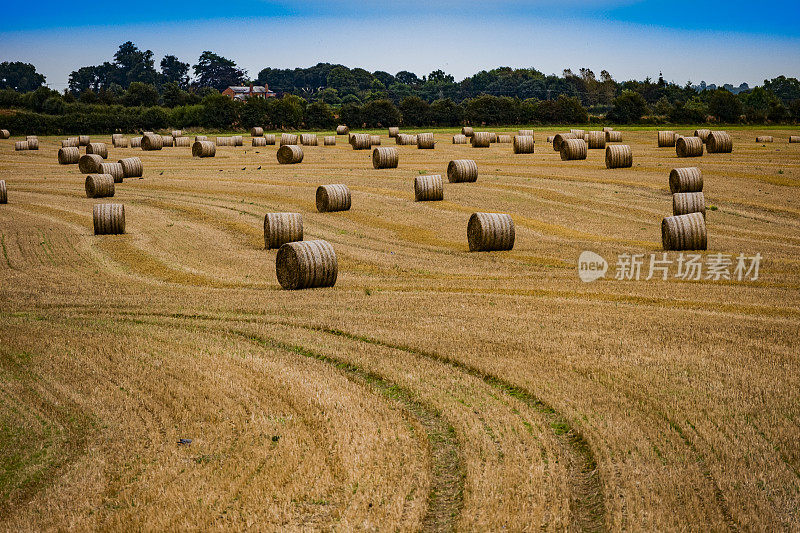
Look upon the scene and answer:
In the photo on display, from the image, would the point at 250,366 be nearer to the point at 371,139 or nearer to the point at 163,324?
the point at 163,324

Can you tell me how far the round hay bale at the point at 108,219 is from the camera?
27.6 metres

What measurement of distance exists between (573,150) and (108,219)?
32.7 m

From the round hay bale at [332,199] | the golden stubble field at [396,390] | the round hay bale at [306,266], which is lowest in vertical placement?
the golden stubble field at [396,390]

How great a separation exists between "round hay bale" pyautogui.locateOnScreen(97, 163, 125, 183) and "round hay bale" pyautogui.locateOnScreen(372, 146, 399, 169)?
15159 mm

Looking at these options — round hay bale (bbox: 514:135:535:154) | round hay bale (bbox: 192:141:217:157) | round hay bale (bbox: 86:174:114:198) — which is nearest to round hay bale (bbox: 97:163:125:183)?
round hay bale (bbox: 86:174:114:198)

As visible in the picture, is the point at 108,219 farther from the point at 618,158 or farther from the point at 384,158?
the point at 618,158

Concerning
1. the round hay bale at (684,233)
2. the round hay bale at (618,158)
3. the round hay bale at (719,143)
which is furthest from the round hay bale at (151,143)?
the round hay bale at (684,233)

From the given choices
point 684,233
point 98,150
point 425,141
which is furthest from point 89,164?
point 684,233

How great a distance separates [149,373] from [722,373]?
9.06m

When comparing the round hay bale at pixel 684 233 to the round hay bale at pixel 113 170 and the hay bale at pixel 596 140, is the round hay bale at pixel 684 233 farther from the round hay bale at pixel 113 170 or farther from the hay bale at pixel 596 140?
the hay bale at pixel 596 140

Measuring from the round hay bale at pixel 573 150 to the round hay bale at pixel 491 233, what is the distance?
2861cm

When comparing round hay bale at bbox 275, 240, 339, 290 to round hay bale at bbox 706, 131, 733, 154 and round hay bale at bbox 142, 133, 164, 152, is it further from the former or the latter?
round hay bale at bbox 142, 133, 164, 152

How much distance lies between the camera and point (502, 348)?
13.7 m

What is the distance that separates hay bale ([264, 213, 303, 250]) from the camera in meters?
24.8
